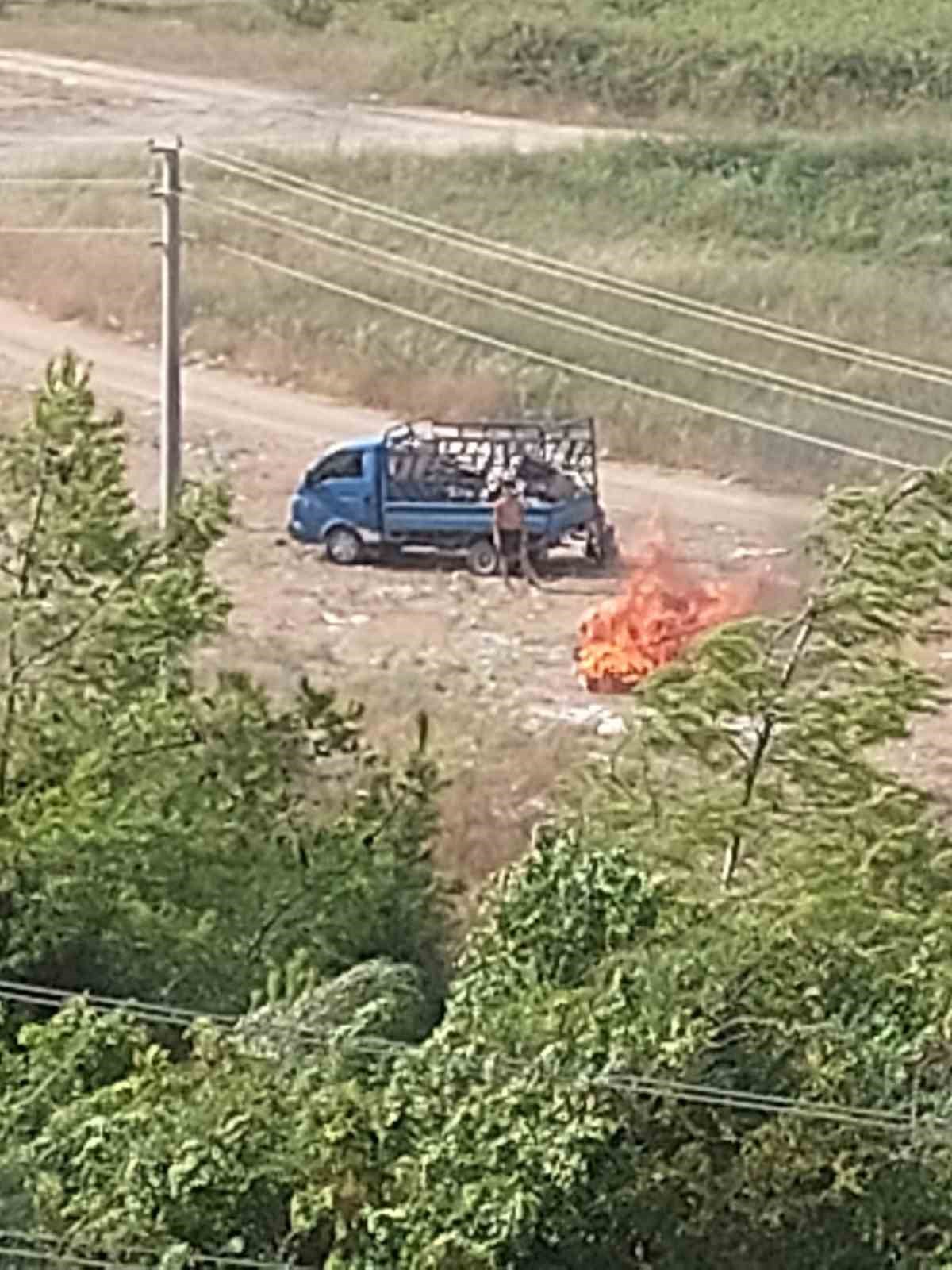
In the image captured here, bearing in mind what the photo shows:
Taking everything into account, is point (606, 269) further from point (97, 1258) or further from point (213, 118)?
point (97, 1258)

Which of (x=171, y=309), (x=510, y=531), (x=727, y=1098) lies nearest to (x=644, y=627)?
(x=510, y=531)

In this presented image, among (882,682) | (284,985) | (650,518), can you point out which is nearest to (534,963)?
(284,985)

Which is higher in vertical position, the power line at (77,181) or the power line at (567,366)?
the power line at (77,181)

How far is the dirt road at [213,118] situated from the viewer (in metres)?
19.1

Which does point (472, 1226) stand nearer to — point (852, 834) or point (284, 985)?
point (284, 985)

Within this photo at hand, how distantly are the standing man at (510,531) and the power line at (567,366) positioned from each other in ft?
6.11

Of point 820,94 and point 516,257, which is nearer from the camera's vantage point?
point 516,257

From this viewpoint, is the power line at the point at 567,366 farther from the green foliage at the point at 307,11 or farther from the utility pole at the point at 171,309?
the green foliage at the point at 307,11

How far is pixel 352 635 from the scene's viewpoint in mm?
12531

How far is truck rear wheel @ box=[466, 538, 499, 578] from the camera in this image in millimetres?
13164

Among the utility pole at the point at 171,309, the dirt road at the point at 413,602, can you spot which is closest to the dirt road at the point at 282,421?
the dirt road at the point at 413,602

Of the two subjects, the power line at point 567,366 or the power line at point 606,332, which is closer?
the power line at point 567,366

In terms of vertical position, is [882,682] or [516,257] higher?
[882,682]

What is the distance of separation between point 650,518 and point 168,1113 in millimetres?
8019
